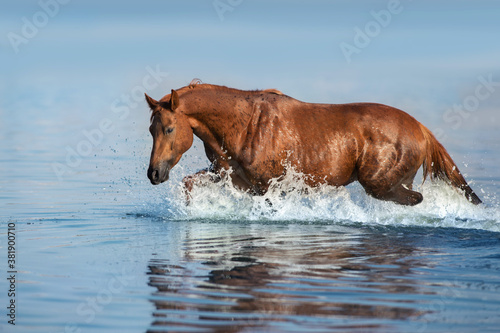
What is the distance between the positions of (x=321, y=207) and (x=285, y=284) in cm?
381

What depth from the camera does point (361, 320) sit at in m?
5.54

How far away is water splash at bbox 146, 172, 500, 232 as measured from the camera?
980 cm

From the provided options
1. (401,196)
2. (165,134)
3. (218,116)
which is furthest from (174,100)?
(401,196)

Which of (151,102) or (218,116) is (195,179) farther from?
(151,102)

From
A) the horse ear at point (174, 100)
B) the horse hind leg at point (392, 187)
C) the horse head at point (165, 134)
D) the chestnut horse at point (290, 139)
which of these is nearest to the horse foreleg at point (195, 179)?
the chestnut horse at point (290, 139)

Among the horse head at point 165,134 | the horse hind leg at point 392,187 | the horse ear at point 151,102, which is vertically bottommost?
the horse hind leg at point 392,187

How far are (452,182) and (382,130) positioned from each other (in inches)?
52.3

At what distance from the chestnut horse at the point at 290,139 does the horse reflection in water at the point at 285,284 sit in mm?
1150

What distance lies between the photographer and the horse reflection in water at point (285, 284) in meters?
5.61

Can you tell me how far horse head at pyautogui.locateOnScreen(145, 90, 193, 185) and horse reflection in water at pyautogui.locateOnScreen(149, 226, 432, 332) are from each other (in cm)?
101

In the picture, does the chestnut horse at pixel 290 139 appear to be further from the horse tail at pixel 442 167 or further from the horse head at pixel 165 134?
the horse tail at pixel 442 167

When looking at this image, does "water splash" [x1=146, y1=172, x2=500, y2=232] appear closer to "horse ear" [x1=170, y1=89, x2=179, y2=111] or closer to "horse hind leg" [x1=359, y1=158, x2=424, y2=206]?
"horse hind leg" [x1=359, y1=158, x2=424, y2=206]

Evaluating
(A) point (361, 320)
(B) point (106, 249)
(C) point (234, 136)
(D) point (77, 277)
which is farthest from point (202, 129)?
(A) point (361, 320)

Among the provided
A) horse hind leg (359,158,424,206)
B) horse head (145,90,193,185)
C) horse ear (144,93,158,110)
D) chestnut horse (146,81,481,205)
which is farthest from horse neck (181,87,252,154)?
horse hind leg (359,158,424,206)
